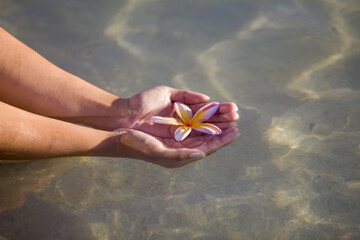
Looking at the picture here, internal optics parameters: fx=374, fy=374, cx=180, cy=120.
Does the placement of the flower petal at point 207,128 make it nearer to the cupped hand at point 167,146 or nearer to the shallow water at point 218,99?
the cupped hand at point 167,146

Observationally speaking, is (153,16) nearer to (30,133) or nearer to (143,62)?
(143,62)

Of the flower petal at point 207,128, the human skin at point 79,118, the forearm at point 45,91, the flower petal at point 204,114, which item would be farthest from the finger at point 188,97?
the forearm at point 45,91

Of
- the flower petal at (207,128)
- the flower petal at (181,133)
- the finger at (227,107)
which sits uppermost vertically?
the finger at (227,107)

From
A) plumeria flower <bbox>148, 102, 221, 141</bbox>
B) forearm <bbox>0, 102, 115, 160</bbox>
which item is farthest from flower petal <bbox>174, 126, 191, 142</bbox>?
forearm <bbox>0, 102, 115, 160</bbox>

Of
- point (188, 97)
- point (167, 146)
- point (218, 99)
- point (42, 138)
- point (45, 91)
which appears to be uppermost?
point (218, 99)

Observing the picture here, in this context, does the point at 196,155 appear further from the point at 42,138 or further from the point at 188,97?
the point at 42,138

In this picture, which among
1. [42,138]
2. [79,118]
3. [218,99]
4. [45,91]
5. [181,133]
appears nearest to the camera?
[42,138]

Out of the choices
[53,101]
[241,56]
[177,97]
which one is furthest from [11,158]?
[241,56]

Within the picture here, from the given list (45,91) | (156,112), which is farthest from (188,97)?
(45,91)
